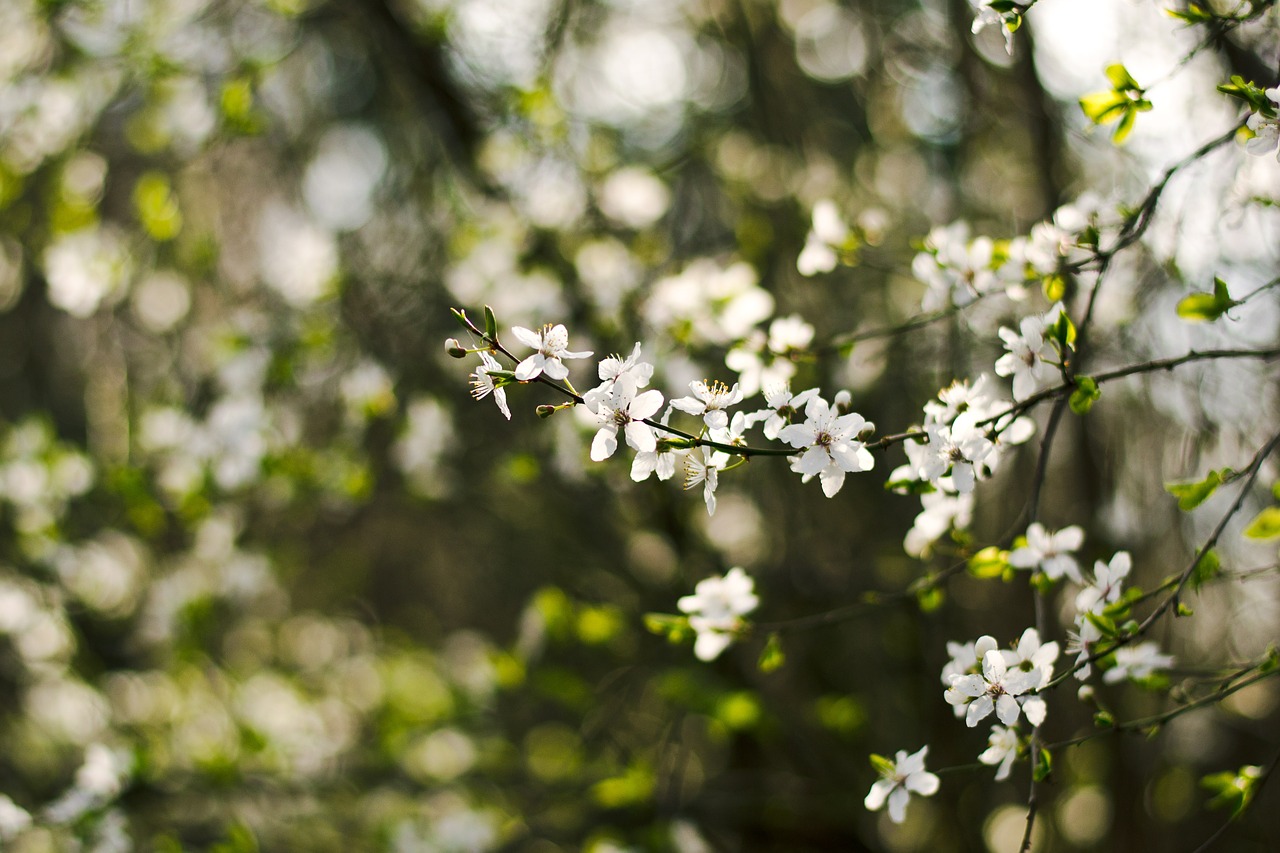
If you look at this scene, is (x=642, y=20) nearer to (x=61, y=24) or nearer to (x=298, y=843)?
(x=61, y=24)

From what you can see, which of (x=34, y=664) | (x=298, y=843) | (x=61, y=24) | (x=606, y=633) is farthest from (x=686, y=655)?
(x=61, y=24)

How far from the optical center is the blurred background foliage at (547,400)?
9.59 ft

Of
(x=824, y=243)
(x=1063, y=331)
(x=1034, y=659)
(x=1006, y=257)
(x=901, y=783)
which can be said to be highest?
(x=824, y=243)

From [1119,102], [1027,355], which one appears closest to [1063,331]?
[1027,355]

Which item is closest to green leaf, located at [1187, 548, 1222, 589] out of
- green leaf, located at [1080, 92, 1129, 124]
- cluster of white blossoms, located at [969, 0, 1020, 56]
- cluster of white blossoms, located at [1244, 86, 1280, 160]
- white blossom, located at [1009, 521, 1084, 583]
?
white blossom, located at [1009, 521, 1084, 583]

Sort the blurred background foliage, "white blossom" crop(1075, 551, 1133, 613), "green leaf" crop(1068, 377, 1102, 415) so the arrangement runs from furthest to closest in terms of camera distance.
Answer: the blurred background foliage < "white blossom" crop(1075, 551, 1133, 613) < "green leaf" crop(1068, 377, 1102, 415)

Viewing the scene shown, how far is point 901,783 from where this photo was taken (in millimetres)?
1627

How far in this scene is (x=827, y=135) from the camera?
409cm

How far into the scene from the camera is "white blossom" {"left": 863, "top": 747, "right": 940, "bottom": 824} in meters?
1.56

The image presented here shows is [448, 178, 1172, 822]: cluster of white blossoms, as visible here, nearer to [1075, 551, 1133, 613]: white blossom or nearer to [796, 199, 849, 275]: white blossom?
[1075, 551, 1133, 613]: white blossom

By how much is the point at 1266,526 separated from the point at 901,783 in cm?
70

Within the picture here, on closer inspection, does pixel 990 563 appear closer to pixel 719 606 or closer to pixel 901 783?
pixel 901 783

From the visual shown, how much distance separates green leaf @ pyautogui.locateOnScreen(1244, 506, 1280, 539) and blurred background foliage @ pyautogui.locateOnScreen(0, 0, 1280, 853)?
3.62 ft

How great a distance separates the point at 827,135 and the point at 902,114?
0.37m
